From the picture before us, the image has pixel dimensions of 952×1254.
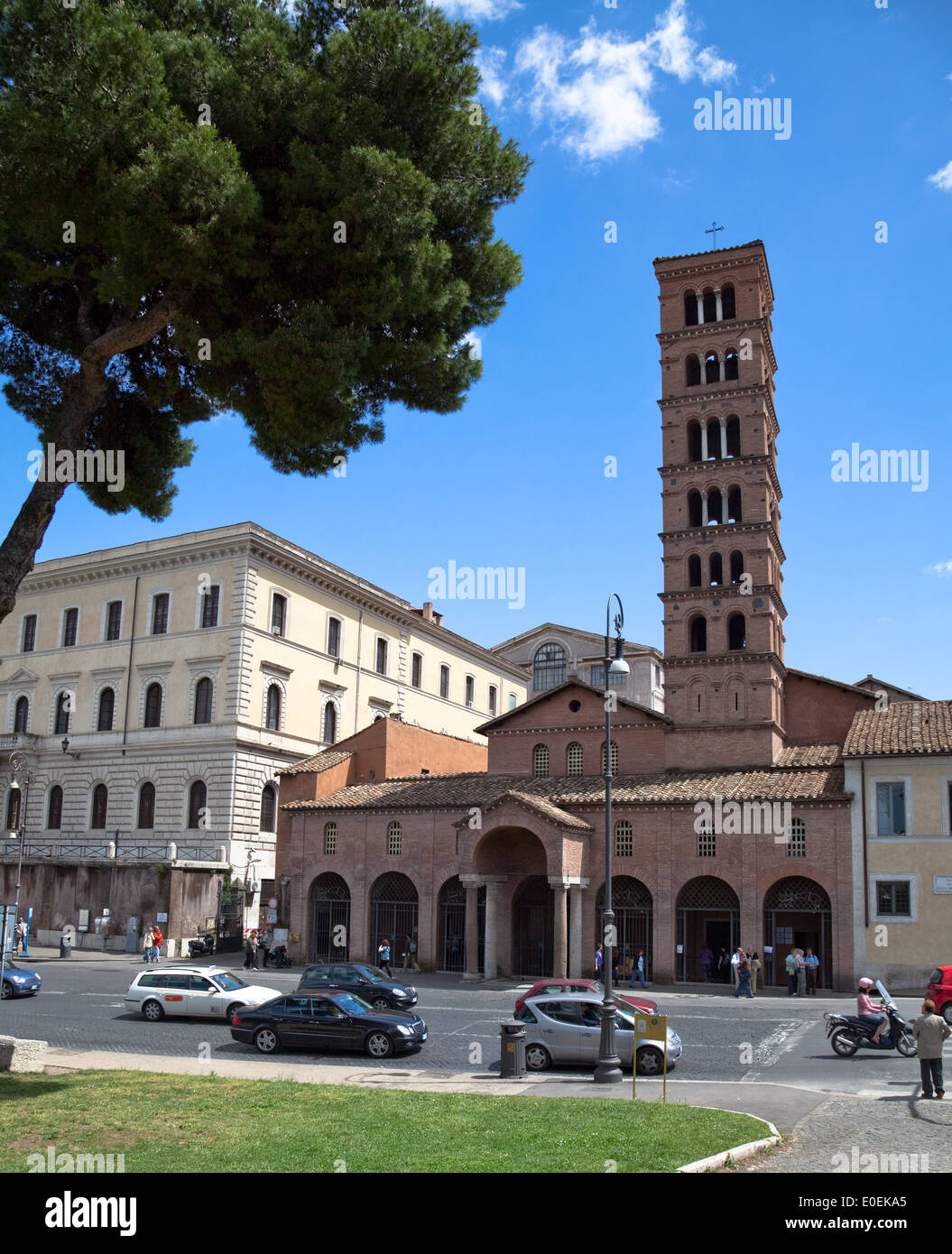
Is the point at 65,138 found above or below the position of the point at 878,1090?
above

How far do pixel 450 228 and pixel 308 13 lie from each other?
3.66 m

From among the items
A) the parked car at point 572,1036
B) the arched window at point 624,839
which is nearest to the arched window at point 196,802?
the arched window at point 624,839

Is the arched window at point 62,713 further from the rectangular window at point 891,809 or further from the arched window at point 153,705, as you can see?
the rectangular window at point 891,809

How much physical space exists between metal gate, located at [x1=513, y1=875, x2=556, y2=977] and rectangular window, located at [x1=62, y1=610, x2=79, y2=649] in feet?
94.5

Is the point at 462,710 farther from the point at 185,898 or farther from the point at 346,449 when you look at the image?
the point at 346,449

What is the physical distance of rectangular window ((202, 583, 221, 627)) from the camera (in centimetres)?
5053

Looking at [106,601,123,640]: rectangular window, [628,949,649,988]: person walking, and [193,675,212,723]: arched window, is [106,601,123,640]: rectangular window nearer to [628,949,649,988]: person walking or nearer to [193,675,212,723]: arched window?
[193,675,212,723]: arched window

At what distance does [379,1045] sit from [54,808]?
38.3 m

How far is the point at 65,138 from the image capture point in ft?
43.8

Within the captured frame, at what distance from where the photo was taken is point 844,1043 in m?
20.5

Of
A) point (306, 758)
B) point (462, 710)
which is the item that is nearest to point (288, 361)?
point (306, 758)

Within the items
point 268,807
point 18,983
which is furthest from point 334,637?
point 18,983

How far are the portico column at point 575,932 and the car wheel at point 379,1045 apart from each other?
16886 mm

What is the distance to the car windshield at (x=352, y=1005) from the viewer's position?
20.8 metres
